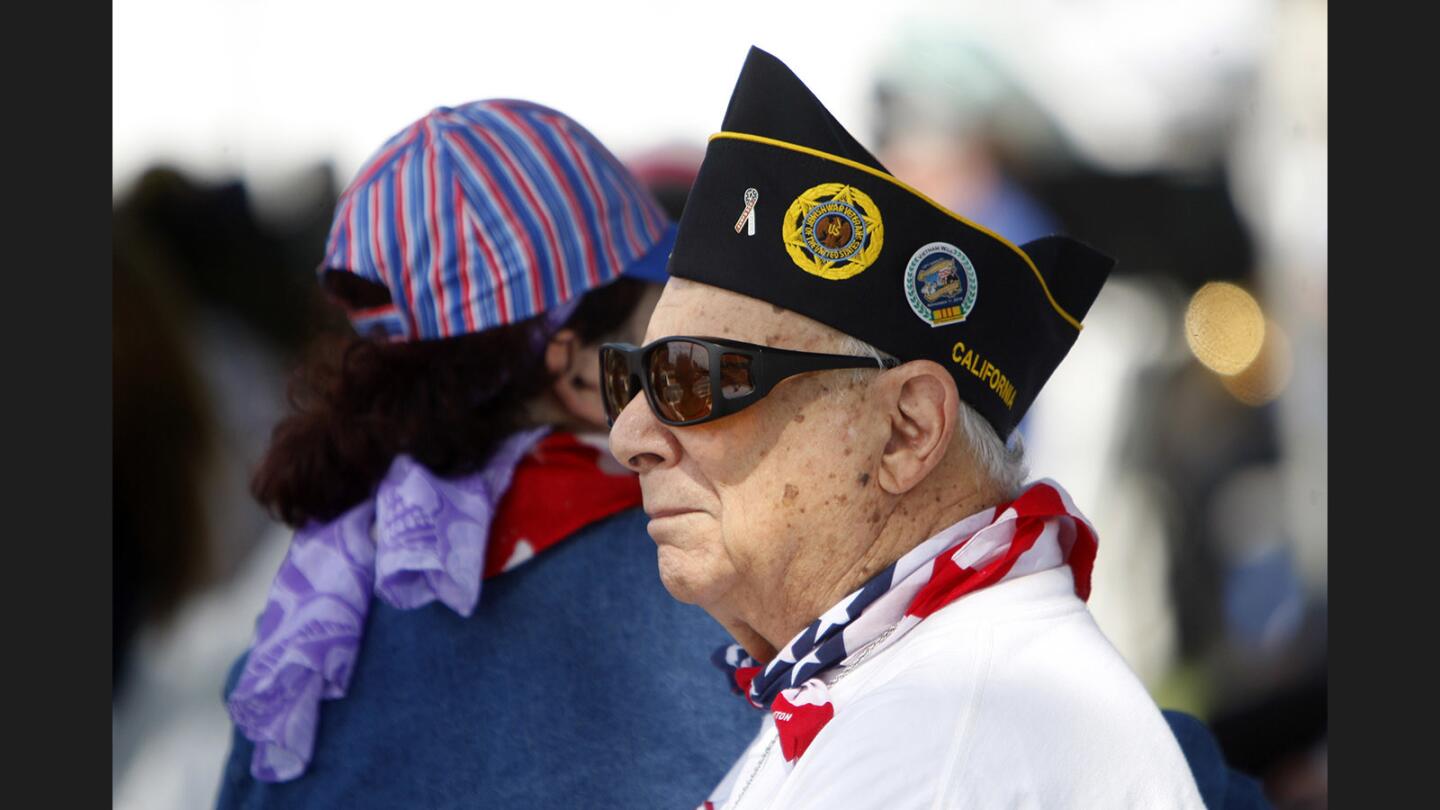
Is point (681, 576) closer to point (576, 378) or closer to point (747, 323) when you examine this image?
point (747, 323)

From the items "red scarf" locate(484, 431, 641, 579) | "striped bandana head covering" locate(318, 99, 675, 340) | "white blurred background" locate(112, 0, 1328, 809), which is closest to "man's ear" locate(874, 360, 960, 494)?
"red scarf" locate(484, 431, 641, 579)

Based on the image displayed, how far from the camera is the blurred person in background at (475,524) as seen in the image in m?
2.40

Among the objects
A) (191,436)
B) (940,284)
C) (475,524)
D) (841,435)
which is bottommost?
(191,436)

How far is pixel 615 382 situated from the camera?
2.04 metres

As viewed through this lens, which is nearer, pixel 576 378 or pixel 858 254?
pixel 858 254

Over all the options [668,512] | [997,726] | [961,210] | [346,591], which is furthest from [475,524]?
[961,210]

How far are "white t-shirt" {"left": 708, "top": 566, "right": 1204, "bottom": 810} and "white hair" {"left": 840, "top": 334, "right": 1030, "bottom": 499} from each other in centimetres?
23

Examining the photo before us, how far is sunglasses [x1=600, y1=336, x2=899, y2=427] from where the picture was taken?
69.9 inches

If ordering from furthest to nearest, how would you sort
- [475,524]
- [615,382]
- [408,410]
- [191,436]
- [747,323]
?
1. [191,436]
2. [408,410]
3. [475,524]
4. [615,382]
5. [747,323]

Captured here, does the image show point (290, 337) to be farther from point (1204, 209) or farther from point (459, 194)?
point (1204, 209)

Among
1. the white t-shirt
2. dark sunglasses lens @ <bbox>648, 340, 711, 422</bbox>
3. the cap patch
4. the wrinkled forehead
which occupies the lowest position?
the white t-shirt

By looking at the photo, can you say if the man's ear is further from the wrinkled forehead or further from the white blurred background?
the white blurred background

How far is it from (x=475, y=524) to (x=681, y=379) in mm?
831

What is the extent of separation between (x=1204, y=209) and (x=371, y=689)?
298cm
